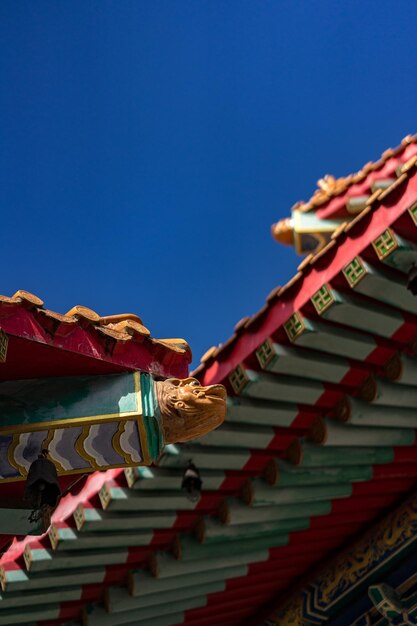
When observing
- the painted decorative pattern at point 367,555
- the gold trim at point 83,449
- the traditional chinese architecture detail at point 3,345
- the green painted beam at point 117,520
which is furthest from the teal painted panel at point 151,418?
the painted decorative pattern at point 367,555

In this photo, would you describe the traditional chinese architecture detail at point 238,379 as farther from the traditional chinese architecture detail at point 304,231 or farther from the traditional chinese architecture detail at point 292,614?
the traditional chinese architecture detail at point 304,231

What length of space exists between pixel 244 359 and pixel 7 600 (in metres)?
2.31

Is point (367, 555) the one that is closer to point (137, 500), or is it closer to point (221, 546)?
point (221, 546)

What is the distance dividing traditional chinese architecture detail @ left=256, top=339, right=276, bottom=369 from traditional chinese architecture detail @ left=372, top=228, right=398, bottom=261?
79 centimetres

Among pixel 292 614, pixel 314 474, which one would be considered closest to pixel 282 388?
pixel 314 474

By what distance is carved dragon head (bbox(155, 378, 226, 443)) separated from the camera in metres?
3.80

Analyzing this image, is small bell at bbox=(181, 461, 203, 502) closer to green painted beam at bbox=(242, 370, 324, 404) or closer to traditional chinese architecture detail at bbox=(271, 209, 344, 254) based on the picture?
green painted beam at bbox=(242, 370, 324, 404)

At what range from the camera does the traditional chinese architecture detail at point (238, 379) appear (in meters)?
5.19

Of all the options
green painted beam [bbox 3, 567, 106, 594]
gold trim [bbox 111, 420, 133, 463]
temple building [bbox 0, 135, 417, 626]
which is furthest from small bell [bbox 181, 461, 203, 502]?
gold trim [bbox 111, 420, 133, 463]

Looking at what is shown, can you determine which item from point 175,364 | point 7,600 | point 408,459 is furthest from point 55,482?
point 408,459

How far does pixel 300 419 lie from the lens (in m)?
5.64

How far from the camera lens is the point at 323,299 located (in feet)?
16.1

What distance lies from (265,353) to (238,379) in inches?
9.0

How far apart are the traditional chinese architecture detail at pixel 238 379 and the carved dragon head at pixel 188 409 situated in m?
1.32
